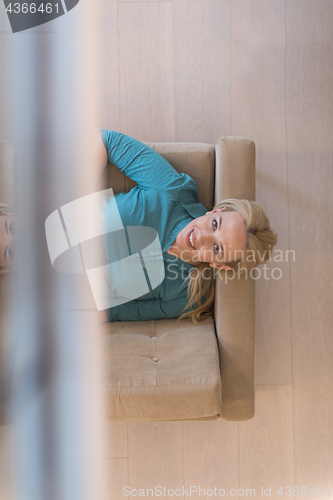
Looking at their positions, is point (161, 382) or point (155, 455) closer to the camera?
point (161, 382)

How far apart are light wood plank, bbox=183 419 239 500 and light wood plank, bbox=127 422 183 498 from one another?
3cm

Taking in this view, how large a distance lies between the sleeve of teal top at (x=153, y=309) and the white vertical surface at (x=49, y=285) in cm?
63

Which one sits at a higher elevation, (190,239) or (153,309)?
(190,239)

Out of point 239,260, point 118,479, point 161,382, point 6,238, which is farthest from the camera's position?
point 118,479

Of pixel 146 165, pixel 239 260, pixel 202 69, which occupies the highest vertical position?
pixel 202 69

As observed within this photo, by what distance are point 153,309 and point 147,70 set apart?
2.43 ft

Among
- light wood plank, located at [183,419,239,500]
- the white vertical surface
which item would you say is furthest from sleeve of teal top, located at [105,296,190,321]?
the white vertical surface

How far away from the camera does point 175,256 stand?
0.91m

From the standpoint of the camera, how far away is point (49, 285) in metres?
0.26

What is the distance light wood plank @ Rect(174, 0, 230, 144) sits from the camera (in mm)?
1095

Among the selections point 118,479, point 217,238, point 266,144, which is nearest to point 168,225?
point 217,238

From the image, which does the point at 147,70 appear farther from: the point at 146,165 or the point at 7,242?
the point at 7,242

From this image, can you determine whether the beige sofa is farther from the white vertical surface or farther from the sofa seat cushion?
the white vertical surface

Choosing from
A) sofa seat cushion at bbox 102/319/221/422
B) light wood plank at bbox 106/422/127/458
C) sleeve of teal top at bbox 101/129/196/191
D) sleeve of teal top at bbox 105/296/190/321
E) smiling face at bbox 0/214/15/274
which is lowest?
light wood plank at bbox 106/422/127/458
